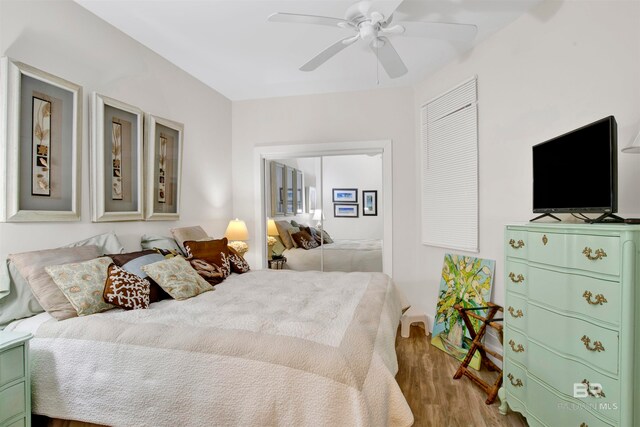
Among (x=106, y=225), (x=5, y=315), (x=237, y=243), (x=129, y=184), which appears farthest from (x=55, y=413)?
(x=237, y=243)

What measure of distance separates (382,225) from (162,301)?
264cm

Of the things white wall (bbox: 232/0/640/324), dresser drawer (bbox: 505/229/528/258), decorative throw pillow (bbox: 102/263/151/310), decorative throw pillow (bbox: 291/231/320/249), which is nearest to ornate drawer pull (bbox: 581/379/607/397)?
dresser drawer (bbox: 505/229/528/258)

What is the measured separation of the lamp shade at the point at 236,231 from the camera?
3943mm

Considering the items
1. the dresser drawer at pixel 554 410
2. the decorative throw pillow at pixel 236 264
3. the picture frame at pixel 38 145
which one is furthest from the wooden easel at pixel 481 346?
the picture frame at pixel 38 145

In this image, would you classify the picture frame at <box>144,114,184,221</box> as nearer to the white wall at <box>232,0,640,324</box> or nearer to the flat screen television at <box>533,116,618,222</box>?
the white wall at <box>232,0,640,324</box>

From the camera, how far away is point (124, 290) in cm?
192

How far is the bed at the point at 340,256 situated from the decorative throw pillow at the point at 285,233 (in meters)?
0.08

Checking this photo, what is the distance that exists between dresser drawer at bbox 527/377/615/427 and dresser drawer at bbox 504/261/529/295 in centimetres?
50

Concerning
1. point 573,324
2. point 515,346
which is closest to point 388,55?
Result: point 573,324

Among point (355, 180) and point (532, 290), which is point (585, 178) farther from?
point (355, 180)

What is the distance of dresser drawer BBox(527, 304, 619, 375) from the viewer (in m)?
1.35

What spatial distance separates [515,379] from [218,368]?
179 centimetres

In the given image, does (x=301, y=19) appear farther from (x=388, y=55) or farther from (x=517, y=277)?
(x=517, y=277)

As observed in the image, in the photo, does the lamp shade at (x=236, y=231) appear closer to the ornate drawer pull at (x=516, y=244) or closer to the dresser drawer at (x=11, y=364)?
the dresser drawer at (x=11, y=364)
